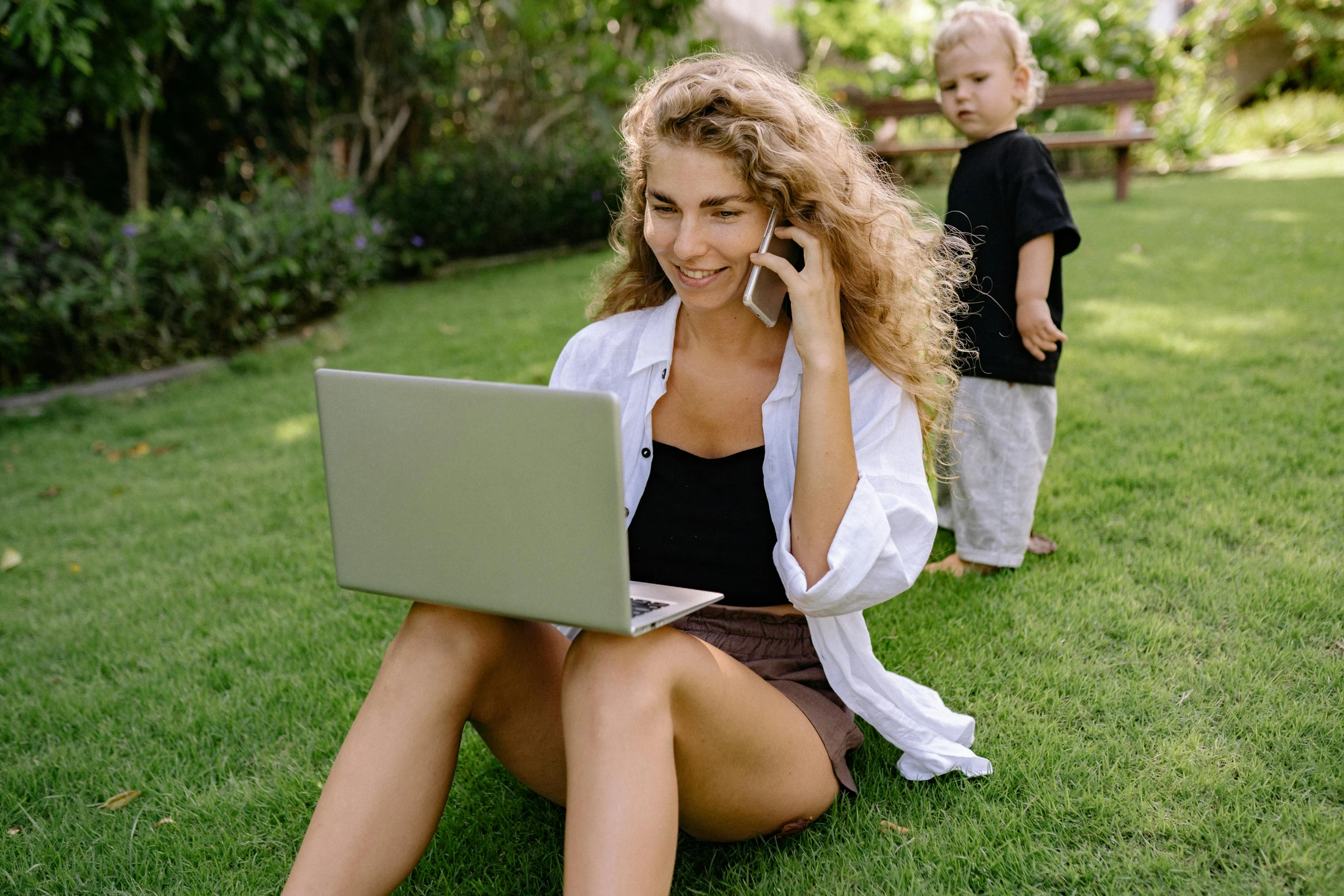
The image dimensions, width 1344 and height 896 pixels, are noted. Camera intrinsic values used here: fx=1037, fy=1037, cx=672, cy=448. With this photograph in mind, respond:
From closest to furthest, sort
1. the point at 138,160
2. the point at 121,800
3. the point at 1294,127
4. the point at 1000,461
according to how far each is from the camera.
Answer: the point at 121,800 → the point at 1000,461 → the point at 138,160 → the point at 1294,127

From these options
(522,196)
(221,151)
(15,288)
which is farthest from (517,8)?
(15,288)

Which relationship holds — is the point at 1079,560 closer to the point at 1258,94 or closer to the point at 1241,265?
the point at 1241,265

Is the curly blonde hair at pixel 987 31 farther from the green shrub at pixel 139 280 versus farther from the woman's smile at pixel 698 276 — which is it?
the green shrub at pixel 139 280

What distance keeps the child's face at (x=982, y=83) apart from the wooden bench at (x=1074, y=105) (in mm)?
5687

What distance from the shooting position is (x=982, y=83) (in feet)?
9.06

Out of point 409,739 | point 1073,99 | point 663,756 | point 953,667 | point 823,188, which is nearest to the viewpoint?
point 663,756

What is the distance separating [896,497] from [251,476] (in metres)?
3.11

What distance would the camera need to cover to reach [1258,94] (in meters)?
12.6

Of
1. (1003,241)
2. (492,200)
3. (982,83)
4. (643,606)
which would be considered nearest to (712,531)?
(643,606)

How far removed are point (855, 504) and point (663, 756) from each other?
1.63ft

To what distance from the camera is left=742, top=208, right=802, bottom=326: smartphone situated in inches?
68.5

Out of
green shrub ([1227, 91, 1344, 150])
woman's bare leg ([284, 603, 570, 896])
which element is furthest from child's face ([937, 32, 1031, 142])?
green shrub ([1227, 91, 1344, 150])

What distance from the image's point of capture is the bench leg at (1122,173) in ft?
27.4

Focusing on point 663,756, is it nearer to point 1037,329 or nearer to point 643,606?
point 643,606
